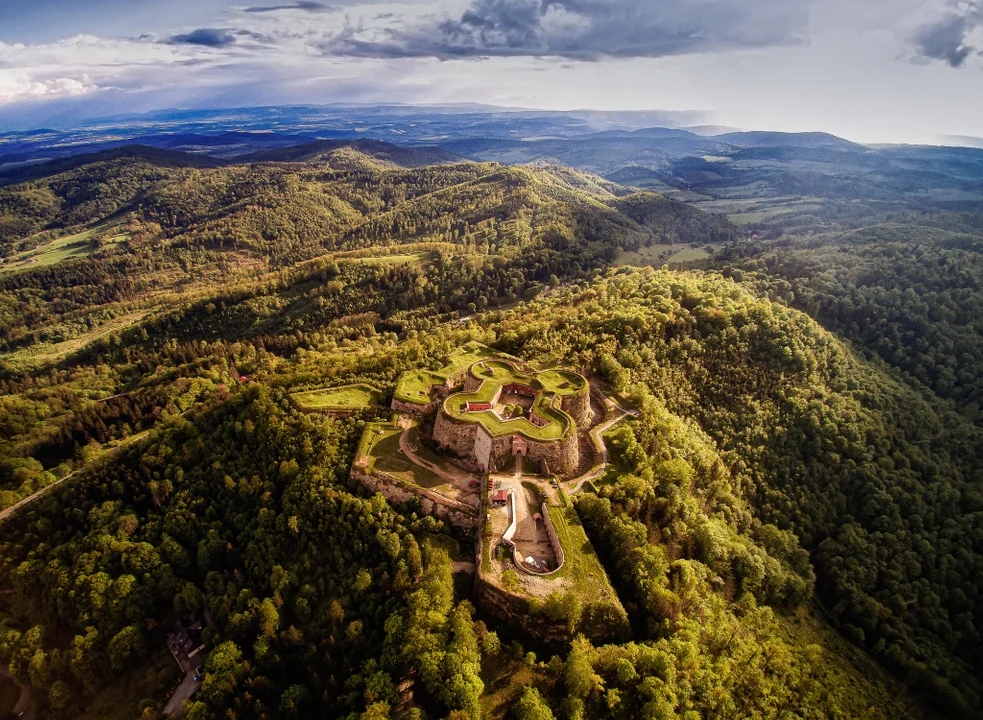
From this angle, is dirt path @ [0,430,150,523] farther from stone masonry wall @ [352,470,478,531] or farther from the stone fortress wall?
the stone fortress wall

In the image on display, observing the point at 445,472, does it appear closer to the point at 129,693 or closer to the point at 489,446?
the point at 489,446

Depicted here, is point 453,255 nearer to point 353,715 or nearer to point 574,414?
point 574,414

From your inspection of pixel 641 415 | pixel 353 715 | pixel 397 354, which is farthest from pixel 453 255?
pixel 353 715

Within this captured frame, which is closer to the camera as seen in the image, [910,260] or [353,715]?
[353,715]

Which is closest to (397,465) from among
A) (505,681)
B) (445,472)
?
(445,472)

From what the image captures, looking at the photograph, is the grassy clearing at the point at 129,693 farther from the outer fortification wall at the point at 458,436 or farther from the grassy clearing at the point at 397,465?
the outer fortification wall at the point at 458,436

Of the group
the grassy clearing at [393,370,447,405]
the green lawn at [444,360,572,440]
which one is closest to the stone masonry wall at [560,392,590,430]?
the green lawn at [444,360,572,440]

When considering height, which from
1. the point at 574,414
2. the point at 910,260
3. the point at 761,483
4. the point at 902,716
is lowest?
the point at 902,716
